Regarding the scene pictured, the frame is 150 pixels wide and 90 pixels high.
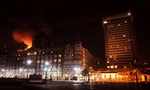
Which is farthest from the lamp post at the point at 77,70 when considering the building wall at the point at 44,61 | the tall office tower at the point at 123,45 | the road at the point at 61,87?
the road at the point at 61,87

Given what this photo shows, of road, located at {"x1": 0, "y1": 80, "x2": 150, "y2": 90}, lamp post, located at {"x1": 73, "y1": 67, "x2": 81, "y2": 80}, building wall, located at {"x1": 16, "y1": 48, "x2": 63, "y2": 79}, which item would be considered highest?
building wall, located at {"x1": 16, "y1": 48, "x2": 63, "y2": 79}

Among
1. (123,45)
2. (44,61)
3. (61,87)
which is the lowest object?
(61,87)

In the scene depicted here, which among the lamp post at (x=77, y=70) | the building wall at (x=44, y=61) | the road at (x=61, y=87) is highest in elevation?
the building wall at (x=44, y=61)

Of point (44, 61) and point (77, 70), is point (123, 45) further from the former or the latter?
point (44, 61)

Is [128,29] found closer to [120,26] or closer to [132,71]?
[120,26]

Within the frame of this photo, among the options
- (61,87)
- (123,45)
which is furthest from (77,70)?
(61,87)

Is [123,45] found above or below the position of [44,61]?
above

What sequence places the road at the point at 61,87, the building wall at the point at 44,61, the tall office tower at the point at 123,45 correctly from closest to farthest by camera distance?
1. the road at the point at 61,87
2. the building wall at the point at 44,61
3. the tall office tower at the point at 123,45

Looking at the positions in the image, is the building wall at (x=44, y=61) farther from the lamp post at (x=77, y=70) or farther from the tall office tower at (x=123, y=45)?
the tall office tower at (x=123, y=45)

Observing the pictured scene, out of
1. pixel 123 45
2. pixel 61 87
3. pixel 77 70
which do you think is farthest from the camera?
pixel 123 45

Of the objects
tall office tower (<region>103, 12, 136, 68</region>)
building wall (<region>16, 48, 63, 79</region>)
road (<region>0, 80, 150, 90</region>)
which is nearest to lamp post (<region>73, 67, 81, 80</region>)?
building wall (<region>16, 48, 63, 79</region>)

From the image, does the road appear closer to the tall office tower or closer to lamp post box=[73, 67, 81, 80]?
lamp post box=[73, 67, 81, 80]

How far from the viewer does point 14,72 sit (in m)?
190

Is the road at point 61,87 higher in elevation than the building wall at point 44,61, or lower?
lower
